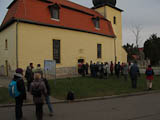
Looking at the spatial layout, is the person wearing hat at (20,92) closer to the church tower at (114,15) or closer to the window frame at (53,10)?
the window frame at (53,10)

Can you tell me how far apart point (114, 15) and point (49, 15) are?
16651mm

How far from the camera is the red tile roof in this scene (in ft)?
54.8

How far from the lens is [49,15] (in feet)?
61.8

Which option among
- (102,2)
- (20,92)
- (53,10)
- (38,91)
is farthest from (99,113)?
(102,2)

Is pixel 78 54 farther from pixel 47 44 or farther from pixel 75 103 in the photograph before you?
pixel 75 103

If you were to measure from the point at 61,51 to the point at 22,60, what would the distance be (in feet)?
17.4

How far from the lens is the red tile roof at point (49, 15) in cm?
1670

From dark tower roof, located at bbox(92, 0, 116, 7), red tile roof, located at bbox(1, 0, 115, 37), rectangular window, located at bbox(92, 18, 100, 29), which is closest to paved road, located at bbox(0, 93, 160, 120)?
red tile roof, located at bbox(1, 0, 115, 37)

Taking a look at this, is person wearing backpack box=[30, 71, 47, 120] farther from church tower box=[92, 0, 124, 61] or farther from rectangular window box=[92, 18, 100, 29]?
church tower box=[92, 0, 124, 61]

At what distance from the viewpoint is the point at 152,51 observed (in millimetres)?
27875

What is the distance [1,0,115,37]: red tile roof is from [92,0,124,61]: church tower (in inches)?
121

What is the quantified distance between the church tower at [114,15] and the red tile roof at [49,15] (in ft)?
10.1

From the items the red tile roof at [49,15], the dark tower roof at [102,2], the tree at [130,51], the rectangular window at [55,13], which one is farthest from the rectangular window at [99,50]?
the tree at [130,51]

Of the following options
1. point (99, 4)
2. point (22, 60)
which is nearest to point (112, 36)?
point (99, 4)
